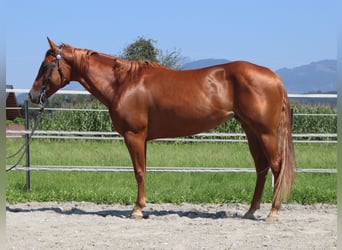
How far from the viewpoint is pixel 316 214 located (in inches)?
223

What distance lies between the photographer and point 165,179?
755cm

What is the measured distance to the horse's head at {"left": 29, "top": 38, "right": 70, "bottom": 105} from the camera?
5.58 metres

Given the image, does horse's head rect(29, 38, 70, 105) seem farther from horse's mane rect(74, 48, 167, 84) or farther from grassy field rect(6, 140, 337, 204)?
grassy field rect(6, 140, 337, 204)

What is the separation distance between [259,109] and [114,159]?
445 centimetres

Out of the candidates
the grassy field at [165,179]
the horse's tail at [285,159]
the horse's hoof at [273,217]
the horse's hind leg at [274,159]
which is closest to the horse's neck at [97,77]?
the grassy field at [165,179]

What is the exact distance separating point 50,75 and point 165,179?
105 inches

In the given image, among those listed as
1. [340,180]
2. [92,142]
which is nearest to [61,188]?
[92,142]

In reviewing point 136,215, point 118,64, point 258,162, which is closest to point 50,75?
point 118,64

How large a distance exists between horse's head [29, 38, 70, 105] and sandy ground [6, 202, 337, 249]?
129cm

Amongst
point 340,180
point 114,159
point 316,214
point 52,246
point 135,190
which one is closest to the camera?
point 340,180

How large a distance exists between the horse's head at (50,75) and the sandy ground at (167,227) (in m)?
1.29

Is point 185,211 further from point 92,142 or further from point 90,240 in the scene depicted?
point 92,142

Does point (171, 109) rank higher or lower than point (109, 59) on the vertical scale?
lower

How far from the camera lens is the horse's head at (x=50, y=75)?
5.58 m
